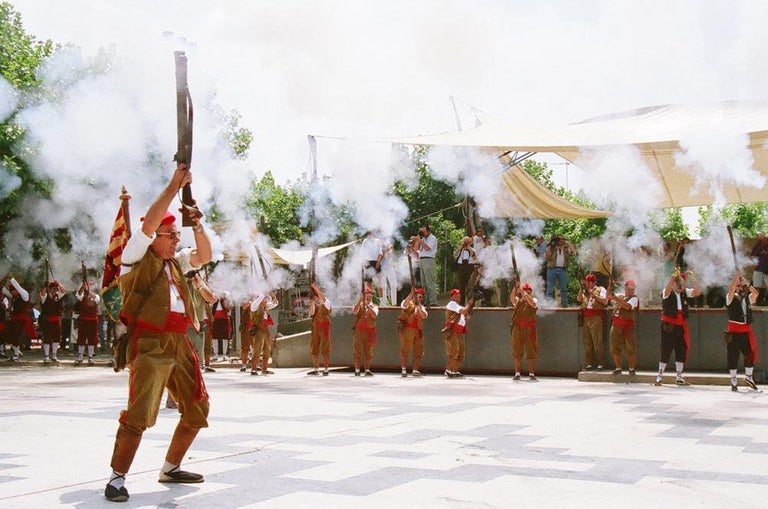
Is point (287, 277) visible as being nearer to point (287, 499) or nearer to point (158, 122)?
point (158, 122)

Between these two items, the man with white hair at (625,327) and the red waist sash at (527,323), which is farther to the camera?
the red waist sash at (527,323)

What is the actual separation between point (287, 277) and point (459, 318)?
16.0m

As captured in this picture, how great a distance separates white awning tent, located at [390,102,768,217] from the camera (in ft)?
48.3

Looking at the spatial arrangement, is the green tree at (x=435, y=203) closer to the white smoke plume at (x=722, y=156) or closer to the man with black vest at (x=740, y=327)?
the white smoke plume at (x=722, y=156)

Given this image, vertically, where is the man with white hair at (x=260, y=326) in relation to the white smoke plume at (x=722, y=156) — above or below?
below

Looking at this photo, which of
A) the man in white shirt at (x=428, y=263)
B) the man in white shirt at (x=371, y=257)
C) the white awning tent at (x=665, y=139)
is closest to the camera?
the white awning tent at (x=665, y=139)

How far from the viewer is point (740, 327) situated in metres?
14.4

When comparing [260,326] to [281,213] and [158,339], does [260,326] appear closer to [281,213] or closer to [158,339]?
[158,339]

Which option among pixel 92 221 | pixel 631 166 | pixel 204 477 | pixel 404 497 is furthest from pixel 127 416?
pixel 92 221

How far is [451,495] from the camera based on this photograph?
577 centimetres

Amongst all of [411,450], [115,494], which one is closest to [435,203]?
[411,450]

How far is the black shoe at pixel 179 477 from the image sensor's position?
6.09 m

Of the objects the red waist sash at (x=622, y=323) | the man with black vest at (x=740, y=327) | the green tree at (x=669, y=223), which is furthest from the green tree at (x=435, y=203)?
the man with black vest at (x=740, y=327)

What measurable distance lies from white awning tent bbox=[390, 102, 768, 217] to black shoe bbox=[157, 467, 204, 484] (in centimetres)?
999
